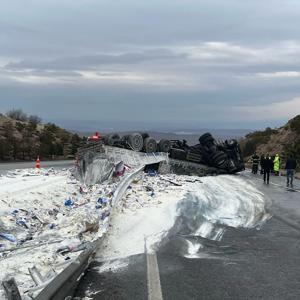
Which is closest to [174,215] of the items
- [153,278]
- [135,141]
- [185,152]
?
[153,278]

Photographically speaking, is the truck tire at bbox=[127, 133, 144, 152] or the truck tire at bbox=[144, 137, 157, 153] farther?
the truck tire at bbox=[144, 137, 157, 153]

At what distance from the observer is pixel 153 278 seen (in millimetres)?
6238

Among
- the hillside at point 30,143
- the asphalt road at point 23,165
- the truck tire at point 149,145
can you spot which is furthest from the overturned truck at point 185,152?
the hillside at point 30,143

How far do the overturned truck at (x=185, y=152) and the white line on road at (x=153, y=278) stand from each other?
12400mm

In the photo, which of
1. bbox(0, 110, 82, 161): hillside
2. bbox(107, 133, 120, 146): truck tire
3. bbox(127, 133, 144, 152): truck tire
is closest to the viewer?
bbox(127, 133, 144, 152): truck tire

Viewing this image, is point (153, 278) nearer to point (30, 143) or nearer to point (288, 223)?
point (288, 223)

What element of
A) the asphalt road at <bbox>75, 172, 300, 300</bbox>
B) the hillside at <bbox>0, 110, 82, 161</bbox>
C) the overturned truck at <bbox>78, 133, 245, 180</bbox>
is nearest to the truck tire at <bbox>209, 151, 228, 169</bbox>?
the overturned truck at <bbox>78, 133, 245, 180</bbox>

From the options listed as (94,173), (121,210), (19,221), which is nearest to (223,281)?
(19,221)

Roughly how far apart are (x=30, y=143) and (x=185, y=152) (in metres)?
23.0

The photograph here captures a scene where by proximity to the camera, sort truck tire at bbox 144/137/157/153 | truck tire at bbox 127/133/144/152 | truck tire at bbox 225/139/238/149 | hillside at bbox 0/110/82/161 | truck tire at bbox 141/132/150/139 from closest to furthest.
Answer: truck tire at bbox 127/133/144/152, truck tire at bbox 144/137/157/153, truck tire at bbox 141/132/150/139, truck tire at bbox 225/139/238/149, hillside at bbox 0/110/82/161

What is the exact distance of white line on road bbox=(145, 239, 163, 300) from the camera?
5543 mm

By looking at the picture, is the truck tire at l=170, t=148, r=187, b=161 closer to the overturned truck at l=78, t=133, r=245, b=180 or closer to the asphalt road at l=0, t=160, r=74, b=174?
the overturned truck at l=78, t=133, r=245, b=180

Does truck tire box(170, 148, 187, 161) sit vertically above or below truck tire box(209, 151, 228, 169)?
above

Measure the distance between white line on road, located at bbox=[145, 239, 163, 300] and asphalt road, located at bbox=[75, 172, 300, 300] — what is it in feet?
0.08
